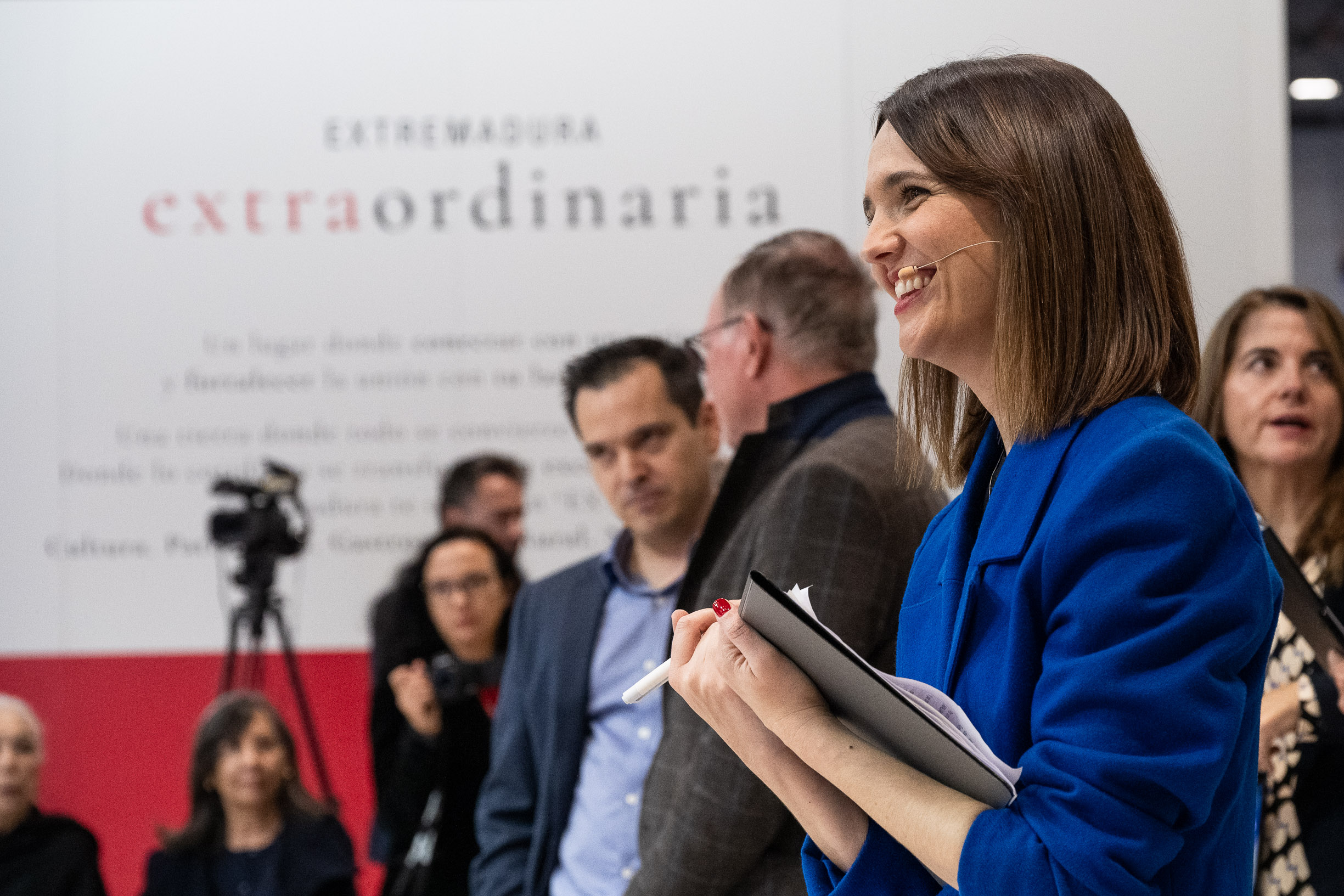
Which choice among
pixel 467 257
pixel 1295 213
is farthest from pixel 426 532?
pixel 1295 213

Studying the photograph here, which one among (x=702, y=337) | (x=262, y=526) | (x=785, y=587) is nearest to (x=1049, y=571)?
(x=785, y=587)

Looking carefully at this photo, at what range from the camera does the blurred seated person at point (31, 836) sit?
3285 mm

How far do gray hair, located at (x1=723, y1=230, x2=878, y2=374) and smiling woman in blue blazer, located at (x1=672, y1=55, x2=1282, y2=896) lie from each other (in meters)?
0.98

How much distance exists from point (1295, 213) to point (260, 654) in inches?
276

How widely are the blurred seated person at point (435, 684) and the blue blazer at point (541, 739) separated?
0.51 meters

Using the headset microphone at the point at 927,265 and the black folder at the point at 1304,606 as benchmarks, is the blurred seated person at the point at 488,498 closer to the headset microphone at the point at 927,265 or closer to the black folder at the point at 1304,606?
the black folder at the point at 1304,606

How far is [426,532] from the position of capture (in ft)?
10.9

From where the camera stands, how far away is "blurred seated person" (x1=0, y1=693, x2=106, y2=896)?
3285 mm

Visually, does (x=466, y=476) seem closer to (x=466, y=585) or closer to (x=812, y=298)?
(x=466, y=585)

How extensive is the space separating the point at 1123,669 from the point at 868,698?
20cm

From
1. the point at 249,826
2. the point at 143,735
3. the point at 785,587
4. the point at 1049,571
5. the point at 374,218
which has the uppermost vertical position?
the point at 374,218

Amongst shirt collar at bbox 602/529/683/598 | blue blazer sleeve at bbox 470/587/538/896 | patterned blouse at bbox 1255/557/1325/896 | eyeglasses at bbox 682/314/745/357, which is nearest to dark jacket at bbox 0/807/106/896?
blue blazer sleeve at bbox 470/587/538/896

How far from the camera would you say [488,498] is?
132 inches

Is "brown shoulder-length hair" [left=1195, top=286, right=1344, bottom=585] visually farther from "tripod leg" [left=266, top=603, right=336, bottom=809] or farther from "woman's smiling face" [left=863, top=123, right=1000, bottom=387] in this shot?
"tripod leg" [left=266, top=603, right=336, bottom=809]
